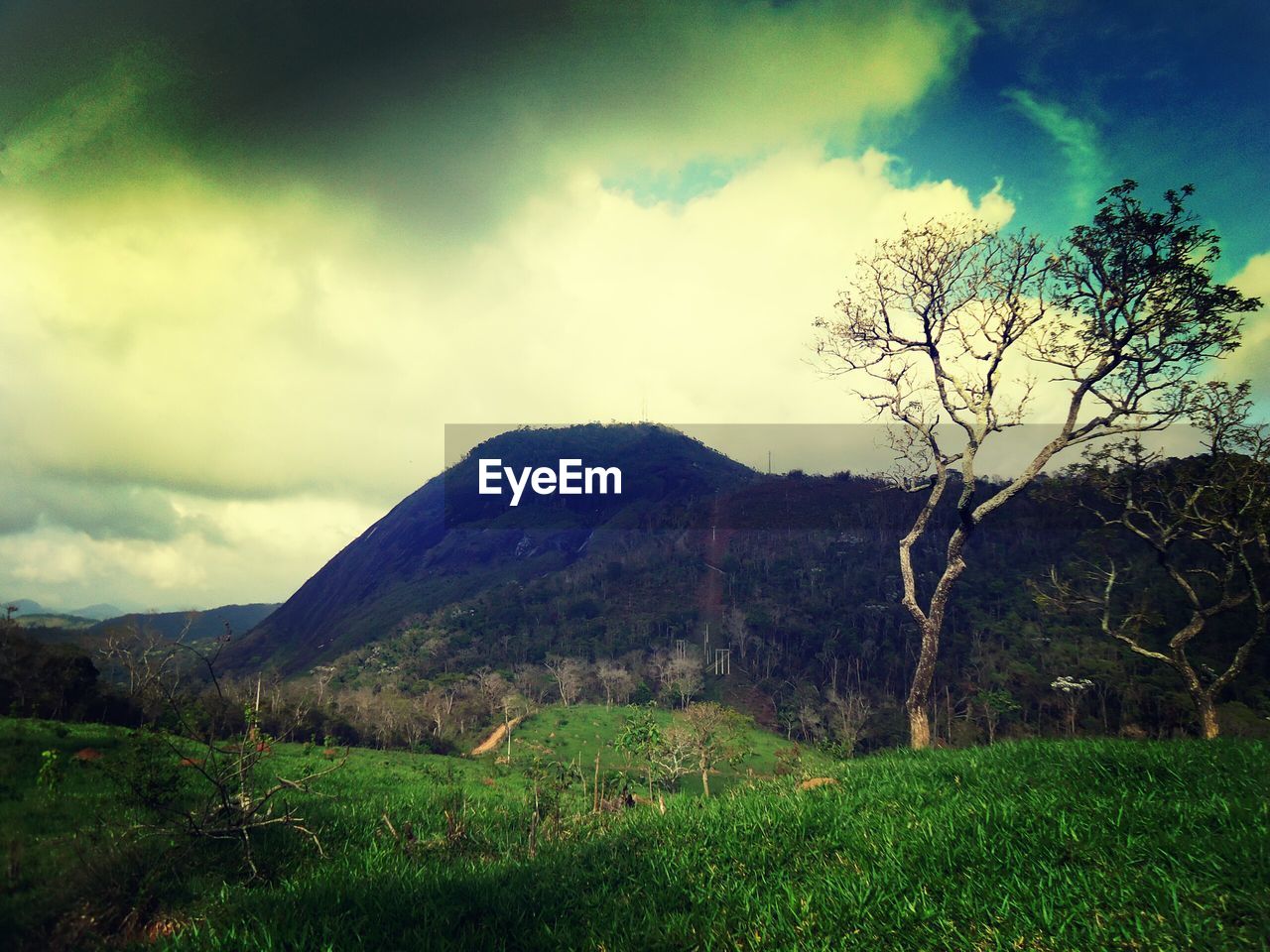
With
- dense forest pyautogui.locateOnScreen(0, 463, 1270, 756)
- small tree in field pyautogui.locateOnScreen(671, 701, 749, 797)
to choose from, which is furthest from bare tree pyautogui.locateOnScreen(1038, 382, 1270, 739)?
small tree in field pyautogui.locateOnScreen(671, 701, 749, 797)

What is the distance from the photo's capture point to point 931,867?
476 cm

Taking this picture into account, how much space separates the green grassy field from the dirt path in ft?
262

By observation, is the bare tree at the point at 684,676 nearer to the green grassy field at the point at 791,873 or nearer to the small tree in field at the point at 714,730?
the small tree in field at the point at 714,730

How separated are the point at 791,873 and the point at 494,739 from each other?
89737 mm

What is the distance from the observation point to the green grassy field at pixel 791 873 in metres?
3.93

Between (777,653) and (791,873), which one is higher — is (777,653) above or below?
below

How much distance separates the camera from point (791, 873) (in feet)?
17.4

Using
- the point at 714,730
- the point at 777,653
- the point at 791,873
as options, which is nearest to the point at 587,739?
the point at 714,730

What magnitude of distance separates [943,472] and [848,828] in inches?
576

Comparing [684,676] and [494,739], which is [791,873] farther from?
[684,676]

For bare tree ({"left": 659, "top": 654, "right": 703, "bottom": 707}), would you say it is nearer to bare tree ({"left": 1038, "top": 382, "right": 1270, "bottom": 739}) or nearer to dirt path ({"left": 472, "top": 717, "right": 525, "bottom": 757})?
dirt path ({"left": 472, "top": 717, "right": 525, "bottom": 757})

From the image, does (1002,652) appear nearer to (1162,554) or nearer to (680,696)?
(680,696)

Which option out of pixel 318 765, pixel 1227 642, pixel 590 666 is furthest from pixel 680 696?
pixel 318 765

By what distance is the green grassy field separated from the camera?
393cm
